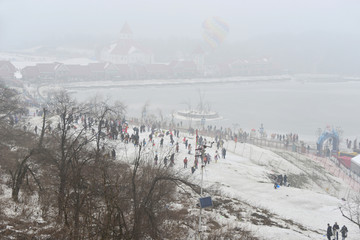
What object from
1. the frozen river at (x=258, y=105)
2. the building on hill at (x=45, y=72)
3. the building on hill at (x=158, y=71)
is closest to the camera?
the frozen river at (x=258, y=105)

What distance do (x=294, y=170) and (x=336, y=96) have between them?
172ft

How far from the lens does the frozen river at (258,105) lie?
4015 cm

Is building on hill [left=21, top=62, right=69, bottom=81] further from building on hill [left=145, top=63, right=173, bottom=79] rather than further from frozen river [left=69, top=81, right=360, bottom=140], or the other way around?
building on hill [left=145, top=63, right=173, bottom=79]

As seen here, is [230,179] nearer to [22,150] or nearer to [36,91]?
[22,150]

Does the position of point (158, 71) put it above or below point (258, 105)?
above

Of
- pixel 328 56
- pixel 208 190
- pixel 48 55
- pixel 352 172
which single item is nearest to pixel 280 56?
pixel 328 56

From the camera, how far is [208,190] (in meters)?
14.0

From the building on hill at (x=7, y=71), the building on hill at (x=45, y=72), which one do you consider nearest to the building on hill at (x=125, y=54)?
the building on hill at (x=45, y=72)

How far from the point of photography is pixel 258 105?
53.3 metres

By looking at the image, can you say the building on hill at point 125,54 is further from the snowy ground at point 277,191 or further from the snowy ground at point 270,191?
the snowy ground at point 277,191

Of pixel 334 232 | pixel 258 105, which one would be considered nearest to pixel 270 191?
pixel 334 232

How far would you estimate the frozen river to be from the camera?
132 ft

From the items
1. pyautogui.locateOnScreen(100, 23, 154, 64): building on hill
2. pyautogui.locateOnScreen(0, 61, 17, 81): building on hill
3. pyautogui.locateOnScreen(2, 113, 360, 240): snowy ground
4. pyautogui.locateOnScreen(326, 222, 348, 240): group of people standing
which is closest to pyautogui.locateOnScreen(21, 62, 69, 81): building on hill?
pyautogui.locateOnScreen(0, 61, 17, 81): building on hill

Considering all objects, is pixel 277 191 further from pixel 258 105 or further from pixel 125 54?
pixel 125 54
